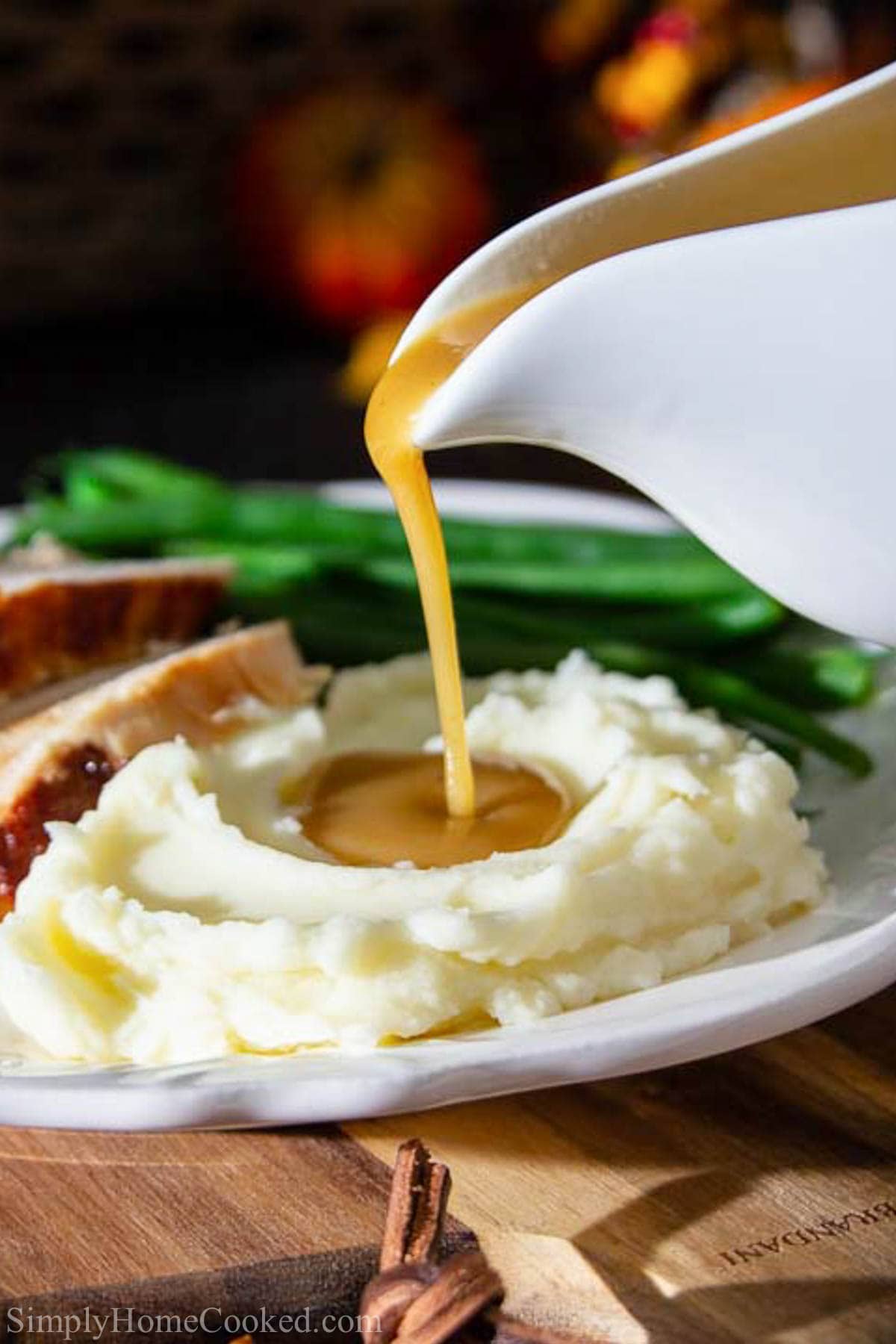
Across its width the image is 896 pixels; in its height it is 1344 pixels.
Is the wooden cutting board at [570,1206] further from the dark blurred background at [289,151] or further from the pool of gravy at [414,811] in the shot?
the dark blurred background at [289,151]

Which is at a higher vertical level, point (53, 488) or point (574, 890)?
point (574, 890)

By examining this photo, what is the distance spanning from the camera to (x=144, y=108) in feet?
21.4

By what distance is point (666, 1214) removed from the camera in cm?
193

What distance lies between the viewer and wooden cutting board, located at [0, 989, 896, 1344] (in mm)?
1812

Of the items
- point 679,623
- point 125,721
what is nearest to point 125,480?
point 679,623

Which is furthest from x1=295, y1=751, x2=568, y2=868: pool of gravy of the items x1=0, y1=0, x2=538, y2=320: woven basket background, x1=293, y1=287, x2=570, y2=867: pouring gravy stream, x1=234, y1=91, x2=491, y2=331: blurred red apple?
x1=0, y1=0, x2=538, y2=320: woven basket background

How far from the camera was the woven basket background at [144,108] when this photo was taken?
20.7ft

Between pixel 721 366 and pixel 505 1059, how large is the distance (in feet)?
2.49

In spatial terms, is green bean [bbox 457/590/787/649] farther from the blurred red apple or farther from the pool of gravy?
the blurred red apple

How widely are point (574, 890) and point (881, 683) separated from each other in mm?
1205

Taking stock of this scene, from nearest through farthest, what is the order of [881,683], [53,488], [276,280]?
[881,683] → [53,488] → [276,280]

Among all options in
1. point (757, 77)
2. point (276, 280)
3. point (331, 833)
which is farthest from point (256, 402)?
point (331, 833)

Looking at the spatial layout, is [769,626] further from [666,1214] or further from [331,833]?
[666,1214]

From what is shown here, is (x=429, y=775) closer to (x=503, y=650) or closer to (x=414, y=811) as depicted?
(x=414, y=811)
